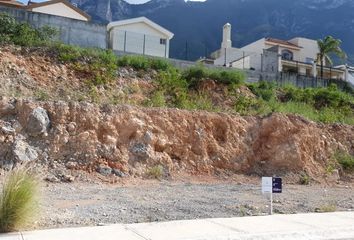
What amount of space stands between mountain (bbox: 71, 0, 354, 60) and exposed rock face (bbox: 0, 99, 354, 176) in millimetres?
84821

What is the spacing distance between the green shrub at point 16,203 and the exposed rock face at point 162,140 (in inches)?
301

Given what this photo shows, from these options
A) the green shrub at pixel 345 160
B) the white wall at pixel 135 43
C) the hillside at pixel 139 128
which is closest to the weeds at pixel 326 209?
the hillside at pixel 139 128

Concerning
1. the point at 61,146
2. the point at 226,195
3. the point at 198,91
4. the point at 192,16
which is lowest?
the point at 226,195

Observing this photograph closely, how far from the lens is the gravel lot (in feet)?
32.9

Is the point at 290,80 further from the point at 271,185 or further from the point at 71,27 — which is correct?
the point at 271,185

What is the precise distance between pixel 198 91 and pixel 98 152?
9.24m

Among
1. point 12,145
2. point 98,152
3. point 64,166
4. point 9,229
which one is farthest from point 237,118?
point 9,229

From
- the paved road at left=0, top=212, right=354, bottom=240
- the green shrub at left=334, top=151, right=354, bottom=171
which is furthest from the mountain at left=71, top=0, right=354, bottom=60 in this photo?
the paved road at left=0, top=212, right=354, bottom=240

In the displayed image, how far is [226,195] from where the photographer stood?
47.3ft

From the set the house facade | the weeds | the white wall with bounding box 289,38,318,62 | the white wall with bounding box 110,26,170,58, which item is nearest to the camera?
the weeds

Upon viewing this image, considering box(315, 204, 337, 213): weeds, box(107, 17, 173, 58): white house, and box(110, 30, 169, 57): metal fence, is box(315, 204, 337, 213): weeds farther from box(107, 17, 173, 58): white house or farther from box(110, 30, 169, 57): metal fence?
box(107, 17, 173, 58): white house

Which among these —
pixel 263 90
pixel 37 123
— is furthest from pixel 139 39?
pixel 37 123

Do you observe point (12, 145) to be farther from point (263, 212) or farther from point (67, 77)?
point (263, 212)

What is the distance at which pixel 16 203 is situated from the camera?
7992mm
